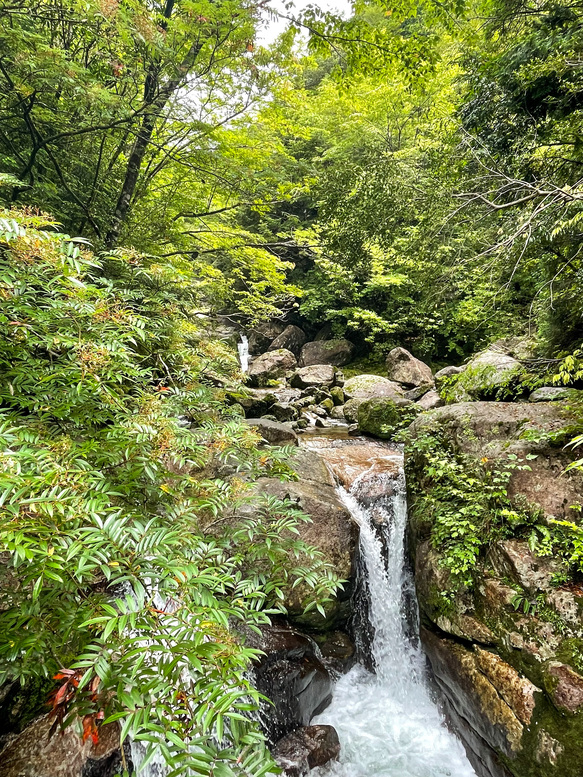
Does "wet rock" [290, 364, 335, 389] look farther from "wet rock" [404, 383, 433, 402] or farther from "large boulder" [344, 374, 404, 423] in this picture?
"wet rock" [404, 383, 433, 402]

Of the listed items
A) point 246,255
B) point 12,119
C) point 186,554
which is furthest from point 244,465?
point 12,119

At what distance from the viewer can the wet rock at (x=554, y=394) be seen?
4.77m

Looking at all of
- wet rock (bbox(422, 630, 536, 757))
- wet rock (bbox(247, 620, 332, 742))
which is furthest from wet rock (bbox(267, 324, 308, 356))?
wet rock (bbox(422, 630, 536, 757))

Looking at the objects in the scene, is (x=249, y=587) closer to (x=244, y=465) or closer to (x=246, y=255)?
(x=244, y=465)

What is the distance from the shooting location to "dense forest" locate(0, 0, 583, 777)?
1454mm

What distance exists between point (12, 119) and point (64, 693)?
5827 millimetres

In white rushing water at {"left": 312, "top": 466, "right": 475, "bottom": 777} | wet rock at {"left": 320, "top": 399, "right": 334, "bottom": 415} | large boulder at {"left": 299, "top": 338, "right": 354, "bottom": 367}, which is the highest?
large boulder at {"left": 299, "top": 338, "right": 354, "bottom": 367}

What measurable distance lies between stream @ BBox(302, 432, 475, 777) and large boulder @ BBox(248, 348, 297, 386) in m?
9.27

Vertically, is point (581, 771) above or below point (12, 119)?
below

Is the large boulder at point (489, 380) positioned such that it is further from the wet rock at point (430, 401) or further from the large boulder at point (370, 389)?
the large boulder at point (370, 389)

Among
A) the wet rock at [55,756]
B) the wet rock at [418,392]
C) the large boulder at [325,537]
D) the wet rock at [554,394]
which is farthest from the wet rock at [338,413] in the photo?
the wet rock at [55,756]

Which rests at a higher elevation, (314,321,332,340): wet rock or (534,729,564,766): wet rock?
(314,321,332,340): wet rock

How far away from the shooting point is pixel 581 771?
2.61m

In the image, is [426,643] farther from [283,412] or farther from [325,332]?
[325,332]
